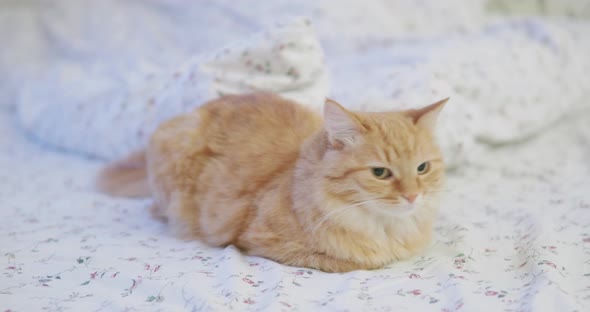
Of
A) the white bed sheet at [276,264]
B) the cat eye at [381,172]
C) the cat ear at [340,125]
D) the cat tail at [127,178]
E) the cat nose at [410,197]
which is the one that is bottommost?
the white bed sheet at [276,264]

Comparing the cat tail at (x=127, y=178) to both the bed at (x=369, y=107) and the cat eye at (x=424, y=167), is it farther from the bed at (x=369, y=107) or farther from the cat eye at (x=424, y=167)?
Result: the cat eye at (x=424, y=167)

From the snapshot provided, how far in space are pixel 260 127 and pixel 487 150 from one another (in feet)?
4.28

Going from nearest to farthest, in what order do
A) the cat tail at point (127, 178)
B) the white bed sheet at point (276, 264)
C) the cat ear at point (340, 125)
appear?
the white bed sheet at point (276, 264), the cat ear at point (340, 125), the cat tail at point (127, 178)

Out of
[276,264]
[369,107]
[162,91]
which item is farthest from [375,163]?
[162,91]

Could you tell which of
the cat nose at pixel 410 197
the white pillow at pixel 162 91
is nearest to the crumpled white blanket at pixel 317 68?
the white pillow at pixel 162 91

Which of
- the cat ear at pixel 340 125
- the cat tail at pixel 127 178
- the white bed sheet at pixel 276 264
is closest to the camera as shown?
the white bed sheet at pixel 276 264

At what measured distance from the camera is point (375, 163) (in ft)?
4.75

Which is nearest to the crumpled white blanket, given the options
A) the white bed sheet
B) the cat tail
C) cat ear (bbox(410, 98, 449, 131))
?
the cat tail

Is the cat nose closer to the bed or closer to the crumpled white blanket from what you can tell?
the bed

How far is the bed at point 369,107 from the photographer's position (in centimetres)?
139

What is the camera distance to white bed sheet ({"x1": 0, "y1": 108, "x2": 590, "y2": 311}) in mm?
1341

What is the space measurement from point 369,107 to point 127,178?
93 centimetres

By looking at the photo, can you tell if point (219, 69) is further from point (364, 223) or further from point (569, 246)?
point (569, 246)

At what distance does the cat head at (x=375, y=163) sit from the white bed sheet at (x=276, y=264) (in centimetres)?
19
